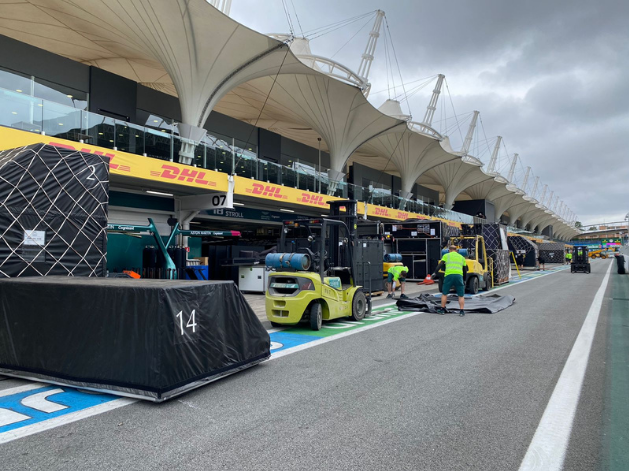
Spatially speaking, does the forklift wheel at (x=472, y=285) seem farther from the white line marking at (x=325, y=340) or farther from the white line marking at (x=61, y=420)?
the white line marking at (x=61, y=420)

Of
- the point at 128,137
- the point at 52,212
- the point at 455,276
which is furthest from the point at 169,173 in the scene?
the point at 455,276

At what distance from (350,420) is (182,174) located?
13.5 m

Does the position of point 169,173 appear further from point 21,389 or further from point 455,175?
point 455,175

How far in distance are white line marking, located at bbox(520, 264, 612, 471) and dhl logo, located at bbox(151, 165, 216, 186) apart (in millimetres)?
13366

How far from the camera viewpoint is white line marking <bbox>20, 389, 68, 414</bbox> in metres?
4.41

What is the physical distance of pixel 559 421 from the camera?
13.5 feet

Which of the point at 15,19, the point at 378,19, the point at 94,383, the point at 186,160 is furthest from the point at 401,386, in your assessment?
the point at 378,19

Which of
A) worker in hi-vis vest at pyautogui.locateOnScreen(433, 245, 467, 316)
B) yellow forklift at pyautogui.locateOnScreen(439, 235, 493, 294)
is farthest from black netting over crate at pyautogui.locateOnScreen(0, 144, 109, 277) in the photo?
yellow forklift at pyautogui.locateOnScreen(439, 235, 493, 294)

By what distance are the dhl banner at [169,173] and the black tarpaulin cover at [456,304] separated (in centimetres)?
908

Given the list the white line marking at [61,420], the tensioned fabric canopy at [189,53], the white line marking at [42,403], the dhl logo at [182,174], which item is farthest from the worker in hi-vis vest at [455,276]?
the tensioned fabric canopy at [189,53]

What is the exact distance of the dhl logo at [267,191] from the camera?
19141 mm

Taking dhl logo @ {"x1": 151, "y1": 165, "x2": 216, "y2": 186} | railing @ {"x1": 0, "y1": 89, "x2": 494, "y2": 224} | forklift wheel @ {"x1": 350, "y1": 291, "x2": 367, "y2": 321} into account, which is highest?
railing @ {"x1": 0, "y1": 89, "x2": 494, "y2": 224}

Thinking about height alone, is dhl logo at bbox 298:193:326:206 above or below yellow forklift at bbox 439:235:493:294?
above

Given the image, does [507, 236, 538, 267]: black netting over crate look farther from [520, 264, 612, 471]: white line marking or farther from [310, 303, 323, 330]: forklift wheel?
[520, 264, 612, 471]: white line marking
